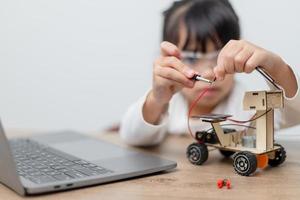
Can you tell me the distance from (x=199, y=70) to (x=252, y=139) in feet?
0.93

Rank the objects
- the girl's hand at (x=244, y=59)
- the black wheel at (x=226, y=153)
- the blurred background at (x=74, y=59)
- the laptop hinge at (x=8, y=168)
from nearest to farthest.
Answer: the laptop hinge at (x=8, y=168)
the girl's hand at (x=244, y=59)
the black wheel at (x=226, y=153)
the blurred background at (x=74, y=59)

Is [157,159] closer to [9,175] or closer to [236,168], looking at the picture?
[236,168]

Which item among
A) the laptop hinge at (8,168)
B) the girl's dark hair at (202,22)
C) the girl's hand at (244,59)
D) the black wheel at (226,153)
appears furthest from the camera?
the girl's dark hair at (202,22)

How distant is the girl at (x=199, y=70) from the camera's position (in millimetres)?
582

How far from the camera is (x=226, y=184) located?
52 cm

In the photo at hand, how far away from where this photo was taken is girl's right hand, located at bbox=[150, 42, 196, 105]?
0.65 metres

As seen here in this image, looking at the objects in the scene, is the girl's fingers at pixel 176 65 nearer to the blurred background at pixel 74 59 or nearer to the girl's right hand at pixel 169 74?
the girl's right hand at pixel 169 74

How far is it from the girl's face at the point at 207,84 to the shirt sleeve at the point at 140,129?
0.11m

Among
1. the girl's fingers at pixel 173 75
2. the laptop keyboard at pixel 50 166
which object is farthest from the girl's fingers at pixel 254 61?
the laptop keyboard at pixel 50 166

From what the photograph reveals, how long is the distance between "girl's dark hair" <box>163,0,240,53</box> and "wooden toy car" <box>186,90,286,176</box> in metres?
0.21

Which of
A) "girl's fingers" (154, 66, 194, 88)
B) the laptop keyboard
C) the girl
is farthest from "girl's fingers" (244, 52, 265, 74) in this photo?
the laptop keyboard

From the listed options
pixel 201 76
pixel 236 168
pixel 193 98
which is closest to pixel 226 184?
pixel 236 168

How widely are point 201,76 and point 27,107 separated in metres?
0.88

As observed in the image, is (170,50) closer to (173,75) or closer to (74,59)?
(173,75)
